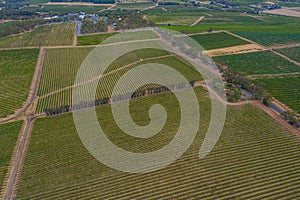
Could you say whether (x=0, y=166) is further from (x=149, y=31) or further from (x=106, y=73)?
(x=149, y=31)

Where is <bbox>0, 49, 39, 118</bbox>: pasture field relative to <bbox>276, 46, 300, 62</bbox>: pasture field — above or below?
below

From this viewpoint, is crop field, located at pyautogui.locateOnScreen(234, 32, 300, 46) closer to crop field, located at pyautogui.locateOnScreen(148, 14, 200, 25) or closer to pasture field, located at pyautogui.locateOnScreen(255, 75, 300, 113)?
pasture field, located at pyautogui.locateOnScreen(255, 75, 300, 113)

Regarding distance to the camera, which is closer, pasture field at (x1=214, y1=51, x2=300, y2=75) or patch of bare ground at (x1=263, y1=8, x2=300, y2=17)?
pasture field at (x1=214, y1=51, x2=300, y2=75)

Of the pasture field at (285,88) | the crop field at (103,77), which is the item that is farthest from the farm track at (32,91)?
the pasture field at (285,88)

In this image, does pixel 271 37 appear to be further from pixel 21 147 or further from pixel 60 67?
pixel 21 147

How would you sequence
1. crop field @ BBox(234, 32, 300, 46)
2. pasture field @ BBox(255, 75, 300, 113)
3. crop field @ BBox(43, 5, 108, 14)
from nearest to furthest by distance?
1. pasture field @ BBox(255, 75, 300, 113)
2. crop field @ BBox(234, 32, 300, 46)
3. crop field @ BBox(43, 5, 108, 14)

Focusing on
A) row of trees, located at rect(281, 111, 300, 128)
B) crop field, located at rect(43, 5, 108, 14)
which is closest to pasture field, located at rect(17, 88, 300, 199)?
row of trees, located at rect(281, 111, 300, 128)

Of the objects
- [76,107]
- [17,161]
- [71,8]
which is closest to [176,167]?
[17,161]
